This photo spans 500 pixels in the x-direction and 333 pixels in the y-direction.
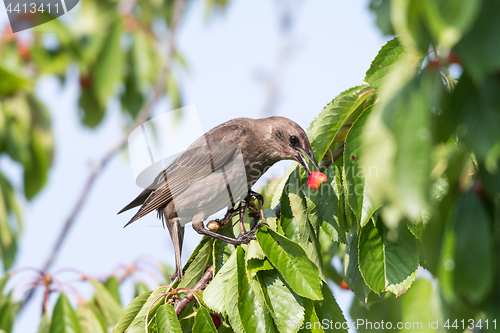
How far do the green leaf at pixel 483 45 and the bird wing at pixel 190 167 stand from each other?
10.6ft

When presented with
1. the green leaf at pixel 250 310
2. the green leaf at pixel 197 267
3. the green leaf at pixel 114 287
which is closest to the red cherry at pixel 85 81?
the green leaf at pixel 114 287

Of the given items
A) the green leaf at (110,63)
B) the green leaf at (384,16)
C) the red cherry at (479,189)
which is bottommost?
the red cherry at (479,189)

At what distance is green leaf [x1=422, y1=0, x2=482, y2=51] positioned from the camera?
0.71 metres

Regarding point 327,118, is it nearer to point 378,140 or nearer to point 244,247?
point 244,247

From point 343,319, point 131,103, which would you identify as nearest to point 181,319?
point 343,319

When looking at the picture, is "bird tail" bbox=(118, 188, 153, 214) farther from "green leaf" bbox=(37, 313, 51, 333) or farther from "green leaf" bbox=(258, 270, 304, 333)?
"green leaf" bbox=(258, 270, 304, 333)

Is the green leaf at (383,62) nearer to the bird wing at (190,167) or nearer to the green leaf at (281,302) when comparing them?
the green leaf at (281,302)

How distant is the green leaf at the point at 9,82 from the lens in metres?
2.40

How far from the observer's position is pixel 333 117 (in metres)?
2.43

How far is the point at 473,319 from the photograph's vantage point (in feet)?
3.13

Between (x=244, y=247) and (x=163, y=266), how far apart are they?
2385 mm

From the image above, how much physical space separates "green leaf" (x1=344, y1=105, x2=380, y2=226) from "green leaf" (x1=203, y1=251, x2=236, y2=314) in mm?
734

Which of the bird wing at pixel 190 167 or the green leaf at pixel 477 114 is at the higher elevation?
the green leaf at pixel 477 114

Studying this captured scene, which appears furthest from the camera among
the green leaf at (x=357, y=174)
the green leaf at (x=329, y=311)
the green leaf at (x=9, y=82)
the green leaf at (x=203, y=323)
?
the green leaf at (x=329, y=311)
